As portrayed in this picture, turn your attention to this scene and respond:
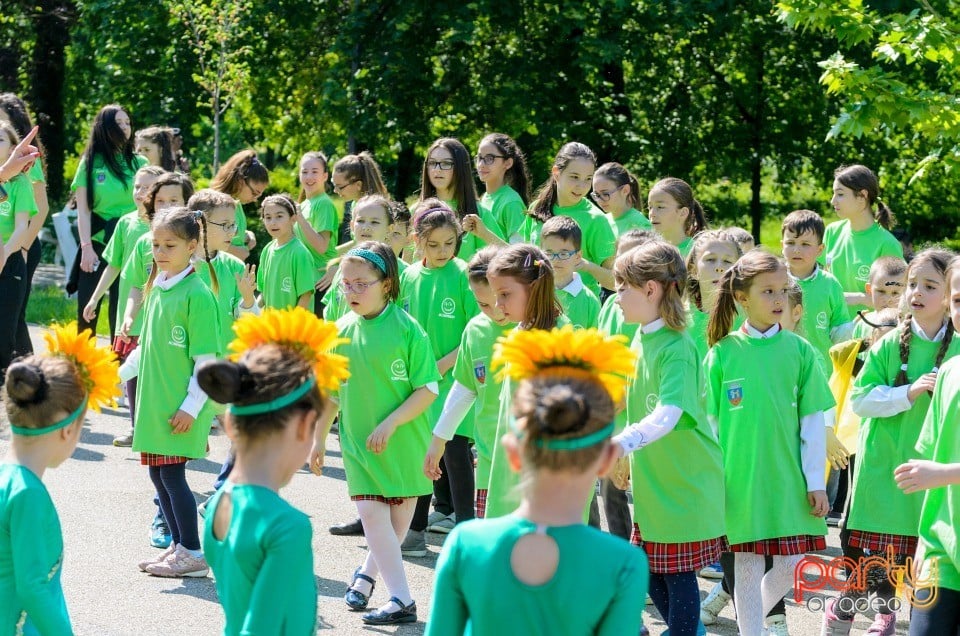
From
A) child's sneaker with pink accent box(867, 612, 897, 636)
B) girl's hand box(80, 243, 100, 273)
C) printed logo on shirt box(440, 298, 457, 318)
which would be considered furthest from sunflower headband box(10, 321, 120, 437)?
girl's hand box(80, 243, 100, 273)

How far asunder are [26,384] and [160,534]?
3236mm

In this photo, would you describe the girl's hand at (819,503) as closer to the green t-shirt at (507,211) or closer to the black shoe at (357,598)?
the black shoe at (357,598)

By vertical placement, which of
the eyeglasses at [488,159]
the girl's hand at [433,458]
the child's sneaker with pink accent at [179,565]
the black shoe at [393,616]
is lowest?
the black shoe at [393,616]

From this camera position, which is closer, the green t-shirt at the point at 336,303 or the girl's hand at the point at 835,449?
the girl's hand at the point at 835,449

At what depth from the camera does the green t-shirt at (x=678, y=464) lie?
5094mm

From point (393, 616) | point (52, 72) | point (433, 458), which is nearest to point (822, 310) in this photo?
point (433, 458)

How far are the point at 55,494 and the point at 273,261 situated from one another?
2338mm

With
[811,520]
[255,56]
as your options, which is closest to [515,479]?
[811,520]

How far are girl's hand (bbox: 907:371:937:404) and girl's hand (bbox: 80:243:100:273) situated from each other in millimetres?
6500

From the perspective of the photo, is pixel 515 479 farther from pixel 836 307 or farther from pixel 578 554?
pixel 836 307

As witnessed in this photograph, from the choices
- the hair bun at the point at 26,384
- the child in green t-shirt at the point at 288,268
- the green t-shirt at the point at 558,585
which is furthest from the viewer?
the child in green t-shirt at the point at 288,268

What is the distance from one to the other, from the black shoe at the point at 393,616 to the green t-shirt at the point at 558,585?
2.94 metres

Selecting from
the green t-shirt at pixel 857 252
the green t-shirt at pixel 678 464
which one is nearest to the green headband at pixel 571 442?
the green t-shirt at pixel 678 464

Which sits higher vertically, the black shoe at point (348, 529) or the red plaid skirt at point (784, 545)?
the red plaid skirt at point (784, 545)
